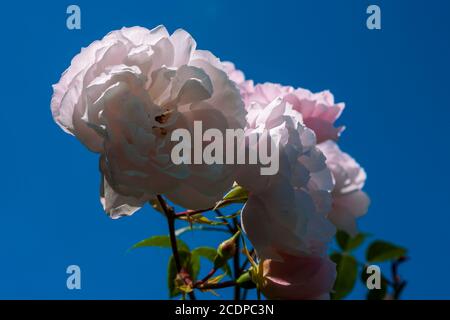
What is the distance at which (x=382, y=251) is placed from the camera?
1279 millimetres

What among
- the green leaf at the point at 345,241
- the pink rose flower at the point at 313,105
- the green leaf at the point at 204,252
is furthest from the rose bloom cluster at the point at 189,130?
the green leaf at the point at 345,241

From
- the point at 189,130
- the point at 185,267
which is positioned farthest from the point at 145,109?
the point at 185,267

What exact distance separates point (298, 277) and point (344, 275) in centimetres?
57

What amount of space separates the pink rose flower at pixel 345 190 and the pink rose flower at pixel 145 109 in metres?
0.47

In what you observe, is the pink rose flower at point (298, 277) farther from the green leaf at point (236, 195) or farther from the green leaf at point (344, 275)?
the green leaf at point (344, 275)

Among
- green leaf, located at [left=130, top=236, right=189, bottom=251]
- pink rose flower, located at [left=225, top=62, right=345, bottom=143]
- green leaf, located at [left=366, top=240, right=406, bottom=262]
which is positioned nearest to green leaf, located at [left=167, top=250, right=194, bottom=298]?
green leaf, located at [left=130, top=236, right=189, bottom=251]

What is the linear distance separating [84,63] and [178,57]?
10cm

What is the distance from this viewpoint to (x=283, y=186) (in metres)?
0.52

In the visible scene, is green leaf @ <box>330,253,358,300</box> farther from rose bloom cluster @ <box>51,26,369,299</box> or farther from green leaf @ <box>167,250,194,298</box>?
rose bloom cluster @ <box>51,26,369,299</box>

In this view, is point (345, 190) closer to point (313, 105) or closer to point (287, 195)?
point (313, 105)
